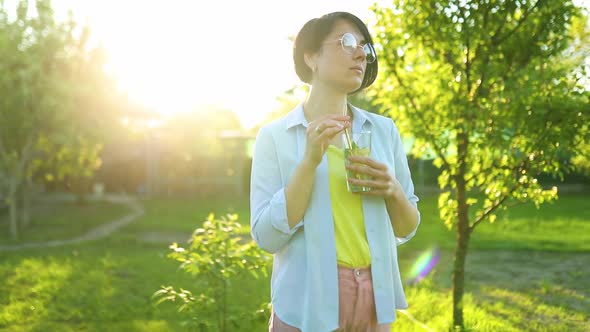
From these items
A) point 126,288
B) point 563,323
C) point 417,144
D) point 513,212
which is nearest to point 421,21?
point 417,144

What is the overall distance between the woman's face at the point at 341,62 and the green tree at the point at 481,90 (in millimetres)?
2482

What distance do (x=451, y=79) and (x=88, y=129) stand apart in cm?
1310

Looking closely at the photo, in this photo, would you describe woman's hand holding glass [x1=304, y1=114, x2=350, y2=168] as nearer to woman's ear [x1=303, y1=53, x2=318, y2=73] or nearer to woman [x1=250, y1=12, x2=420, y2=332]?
woman [x1=250, y1=12, x2=420, y2=332]

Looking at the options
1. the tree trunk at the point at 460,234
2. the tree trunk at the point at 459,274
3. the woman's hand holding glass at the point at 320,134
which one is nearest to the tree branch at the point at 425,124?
the tree trunk at the point at 460,234

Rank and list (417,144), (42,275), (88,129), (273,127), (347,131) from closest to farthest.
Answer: (347,131), (273,127), (417,144), (42,275), (88,129)

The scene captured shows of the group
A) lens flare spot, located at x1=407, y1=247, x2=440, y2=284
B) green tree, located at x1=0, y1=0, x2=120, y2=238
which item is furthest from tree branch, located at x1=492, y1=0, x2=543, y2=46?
green tree, located at x1=0, y1=0, x2=120, y2=238

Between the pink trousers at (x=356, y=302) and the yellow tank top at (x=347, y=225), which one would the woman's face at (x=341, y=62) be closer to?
the yellow tank top at (x=347, y=225)

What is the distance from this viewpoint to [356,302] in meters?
2.02

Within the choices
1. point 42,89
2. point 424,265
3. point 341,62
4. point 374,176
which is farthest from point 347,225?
point 42,89

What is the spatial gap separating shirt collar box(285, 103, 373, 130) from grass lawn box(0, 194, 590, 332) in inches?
101

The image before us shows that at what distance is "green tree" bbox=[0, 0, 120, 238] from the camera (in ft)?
46.8

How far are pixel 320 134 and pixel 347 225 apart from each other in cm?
34

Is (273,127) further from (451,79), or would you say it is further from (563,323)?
(563,323)

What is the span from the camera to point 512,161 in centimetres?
461
